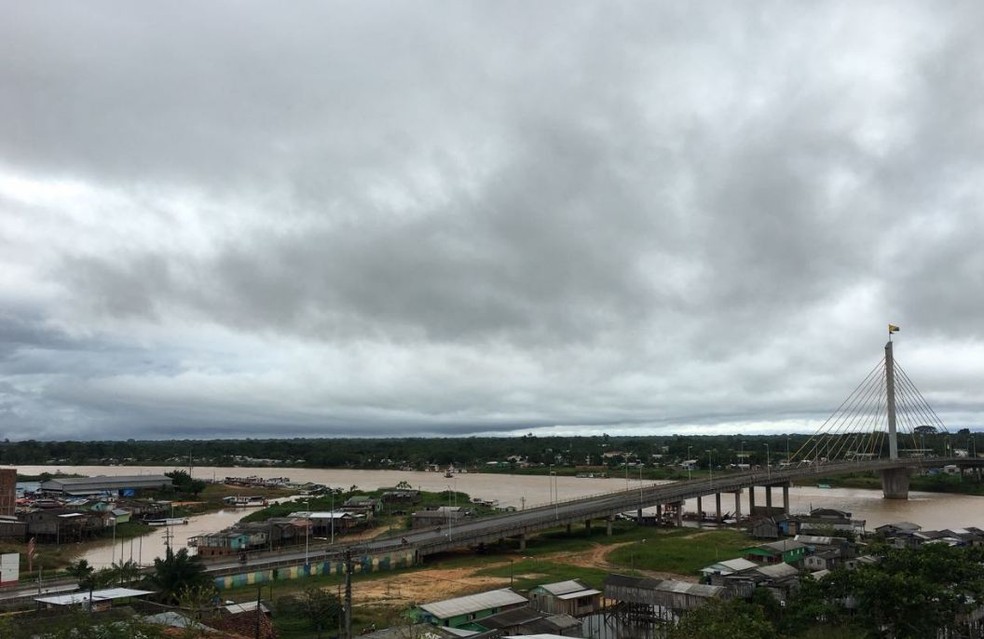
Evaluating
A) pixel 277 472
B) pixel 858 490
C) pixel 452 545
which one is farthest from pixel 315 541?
pixel 277 472

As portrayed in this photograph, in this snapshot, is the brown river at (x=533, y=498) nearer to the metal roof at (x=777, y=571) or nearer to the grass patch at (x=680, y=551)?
the grass patch at (x=680, y=551)

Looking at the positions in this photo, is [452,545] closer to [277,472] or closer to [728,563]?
[728,563]

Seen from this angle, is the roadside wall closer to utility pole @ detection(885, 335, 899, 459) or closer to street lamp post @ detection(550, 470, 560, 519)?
street lamp post @ detection(550, 470, 560, 519)

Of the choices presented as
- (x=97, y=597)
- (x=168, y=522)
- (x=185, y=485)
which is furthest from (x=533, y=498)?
(x=97, y=597)

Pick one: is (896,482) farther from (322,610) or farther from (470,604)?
(322,610)

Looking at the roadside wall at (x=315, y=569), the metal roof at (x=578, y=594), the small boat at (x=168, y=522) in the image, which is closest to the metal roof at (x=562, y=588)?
Answer: the metal roof at (x=578, y=594)

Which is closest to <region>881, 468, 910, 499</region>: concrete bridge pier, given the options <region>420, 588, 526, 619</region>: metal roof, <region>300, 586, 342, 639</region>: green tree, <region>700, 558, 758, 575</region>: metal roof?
<region>700, 558, 758, 575</region>: metal roof
